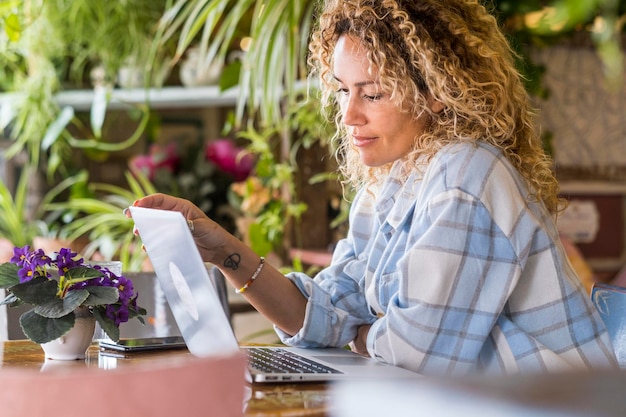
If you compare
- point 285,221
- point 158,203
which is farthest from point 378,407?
point 285,221

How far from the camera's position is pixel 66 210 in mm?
4586

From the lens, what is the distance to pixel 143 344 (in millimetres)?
1714

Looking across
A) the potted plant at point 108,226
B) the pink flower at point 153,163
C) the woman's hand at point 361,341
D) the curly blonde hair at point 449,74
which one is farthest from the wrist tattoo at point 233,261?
the pink flower at point 153,163

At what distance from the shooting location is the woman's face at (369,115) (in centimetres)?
174

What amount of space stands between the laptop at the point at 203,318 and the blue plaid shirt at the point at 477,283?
8 cm

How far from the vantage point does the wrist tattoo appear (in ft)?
A: 5.96

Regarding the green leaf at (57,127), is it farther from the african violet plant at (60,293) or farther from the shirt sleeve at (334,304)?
the african violet plant at (60,293)

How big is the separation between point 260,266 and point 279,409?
665 mm

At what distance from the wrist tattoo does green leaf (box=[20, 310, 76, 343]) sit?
41cm

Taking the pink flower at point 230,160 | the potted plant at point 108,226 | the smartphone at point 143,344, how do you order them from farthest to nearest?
1. the pink flower at point 230,160
2. the potted plant at point 108,226
3. the smartphone at point 143,344

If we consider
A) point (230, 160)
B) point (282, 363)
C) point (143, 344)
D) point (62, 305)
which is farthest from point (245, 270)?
point (230, 160)

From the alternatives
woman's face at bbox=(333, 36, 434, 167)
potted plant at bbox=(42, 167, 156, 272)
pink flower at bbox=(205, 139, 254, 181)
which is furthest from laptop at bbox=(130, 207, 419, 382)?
pink flower at bbox=(205, 139, 254, 181)

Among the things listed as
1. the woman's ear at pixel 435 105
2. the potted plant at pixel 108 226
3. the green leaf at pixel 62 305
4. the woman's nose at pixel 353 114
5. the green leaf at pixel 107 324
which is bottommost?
the potted plant at pixel 108 226

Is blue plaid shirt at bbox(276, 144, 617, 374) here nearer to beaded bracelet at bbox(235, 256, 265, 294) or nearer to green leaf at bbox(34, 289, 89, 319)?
beaded bracelet at bbox(235, 256, 265, 294)
